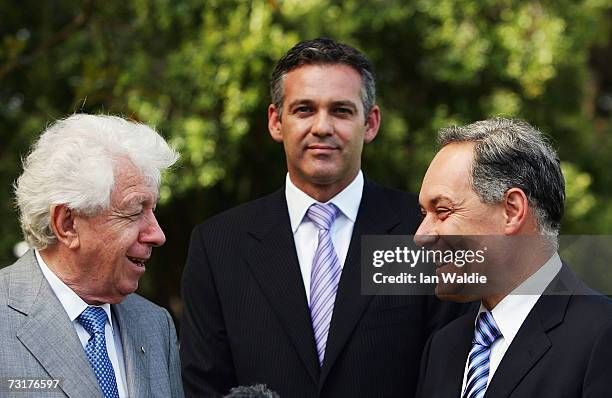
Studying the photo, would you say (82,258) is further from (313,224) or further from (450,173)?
(450,173)

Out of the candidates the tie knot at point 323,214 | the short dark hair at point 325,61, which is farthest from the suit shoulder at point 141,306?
the short dark hair at point 325,61

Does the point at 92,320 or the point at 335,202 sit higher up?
the point at 335,202

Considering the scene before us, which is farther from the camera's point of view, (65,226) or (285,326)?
(285,326)

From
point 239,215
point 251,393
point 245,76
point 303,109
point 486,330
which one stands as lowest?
point 251,393

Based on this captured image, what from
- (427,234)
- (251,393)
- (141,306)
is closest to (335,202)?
(427,234)

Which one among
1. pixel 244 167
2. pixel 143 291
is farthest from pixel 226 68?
pixel 143 291

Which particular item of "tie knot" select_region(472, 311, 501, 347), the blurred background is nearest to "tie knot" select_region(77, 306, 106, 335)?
"tie knot" select_region(472, 311, 501, 347)

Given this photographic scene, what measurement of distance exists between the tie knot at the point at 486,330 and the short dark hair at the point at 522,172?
351 millimetres

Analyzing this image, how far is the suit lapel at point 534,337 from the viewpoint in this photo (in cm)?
295

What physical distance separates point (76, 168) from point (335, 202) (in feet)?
4.27

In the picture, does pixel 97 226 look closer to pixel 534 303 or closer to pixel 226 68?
pixel 534 303

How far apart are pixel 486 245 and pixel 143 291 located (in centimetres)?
656

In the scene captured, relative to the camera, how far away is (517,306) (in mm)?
3109

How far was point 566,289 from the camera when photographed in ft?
10.0
